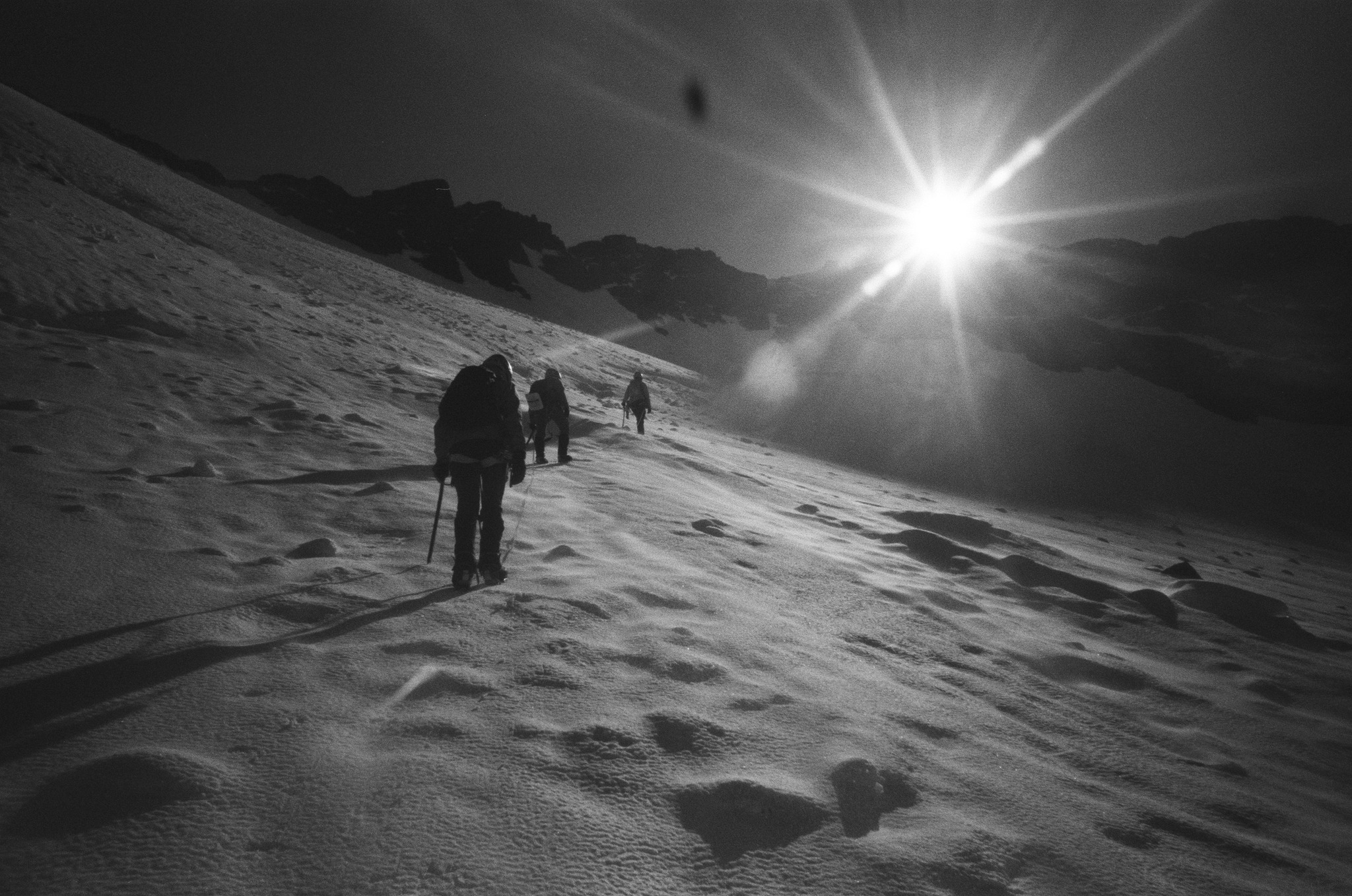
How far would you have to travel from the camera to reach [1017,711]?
3803 millimetres

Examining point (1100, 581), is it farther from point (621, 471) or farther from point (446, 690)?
point (446, 690)

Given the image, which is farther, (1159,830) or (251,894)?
(1159,830)

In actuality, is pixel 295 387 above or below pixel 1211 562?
below

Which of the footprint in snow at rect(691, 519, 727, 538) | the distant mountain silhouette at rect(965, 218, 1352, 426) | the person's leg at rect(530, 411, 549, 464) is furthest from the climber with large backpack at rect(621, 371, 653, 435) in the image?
the distant mountain silhouette at rect(965, 218, 1352, 426)

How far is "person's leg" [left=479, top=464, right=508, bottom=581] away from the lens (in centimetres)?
468

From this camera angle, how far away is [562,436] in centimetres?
1065

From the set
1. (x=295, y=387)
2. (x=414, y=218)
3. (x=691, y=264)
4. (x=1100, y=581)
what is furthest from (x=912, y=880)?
(x=691, y=264)

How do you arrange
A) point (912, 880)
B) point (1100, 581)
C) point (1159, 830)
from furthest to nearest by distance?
point (1100, 581), point (1159, 830), point (912, 880)

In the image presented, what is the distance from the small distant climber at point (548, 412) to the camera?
1059cm

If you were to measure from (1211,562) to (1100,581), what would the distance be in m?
15.1

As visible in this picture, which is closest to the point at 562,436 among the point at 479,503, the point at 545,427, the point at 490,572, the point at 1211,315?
the point at 545,427

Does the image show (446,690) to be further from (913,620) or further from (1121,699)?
(1121,699)

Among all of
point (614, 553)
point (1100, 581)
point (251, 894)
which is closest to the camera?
point (251, 894)

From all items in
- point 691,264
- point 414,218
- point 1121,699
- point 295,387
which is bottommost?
point 295,387
